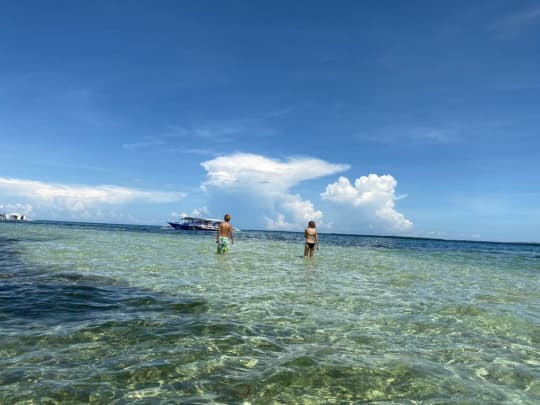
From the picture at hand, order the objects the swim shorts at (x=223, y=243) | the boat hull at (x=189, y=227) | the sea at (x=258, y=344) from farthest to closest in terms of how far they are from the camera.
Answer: the boat hull at (x=189, y=227) < the swim shorts at (x=223, y=243) < the sea at (x=258, y=344)

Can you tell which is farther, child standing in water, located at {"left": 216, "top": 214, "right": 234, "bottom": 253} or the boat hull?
the boat hull

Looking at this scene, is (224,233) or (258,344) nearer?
(258,344)

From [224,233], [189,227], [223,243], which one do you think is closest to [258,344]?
[224,233]

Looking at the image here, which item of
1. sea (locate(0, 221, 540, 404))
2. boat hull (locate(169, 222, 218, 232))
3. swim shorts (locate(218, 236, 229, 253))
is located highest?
boat hull (locate(169, 222, 218, 232))

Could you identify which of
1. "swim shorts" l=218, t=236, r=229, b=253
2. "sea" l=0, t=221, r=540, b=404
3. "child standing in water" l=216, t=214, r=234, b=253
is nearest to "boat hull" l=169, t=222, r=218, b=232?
"swim shorts" l=218, t=236, r=229, b=253

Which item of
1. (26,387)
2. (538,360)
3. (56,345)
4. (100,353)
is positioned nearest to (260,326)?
(100,353)

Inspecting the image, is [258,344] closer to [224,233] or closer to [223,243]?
[224,233]

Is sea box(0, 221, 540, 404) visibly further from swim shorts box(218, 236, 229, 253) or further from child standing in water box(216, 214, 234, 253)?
swim shorts box(218, 236, 229, 253)

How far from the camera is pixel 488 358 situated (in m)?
6.80

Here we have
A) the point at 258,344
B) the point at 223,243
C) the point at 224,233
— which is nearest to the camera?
the point at 258,344

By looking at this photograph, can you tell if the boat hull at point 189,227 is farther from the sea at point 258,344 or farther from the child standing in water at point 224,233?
the sea at point 258,344

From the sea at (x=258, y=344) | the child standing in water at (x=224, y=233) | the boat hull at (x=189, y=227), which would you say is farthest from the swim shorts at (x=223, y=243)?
the boat hull at (x=189, y=227)

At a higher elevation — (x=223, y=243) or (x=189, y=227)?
(x=189, y=227)

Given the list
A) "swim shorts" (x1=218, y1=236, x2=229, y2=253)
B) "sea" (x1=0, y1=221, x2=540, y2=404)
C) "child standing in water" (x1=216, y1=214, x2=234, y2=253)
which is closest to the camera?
"sea" (x1=0, y1=221, x2=540, y2=404)
